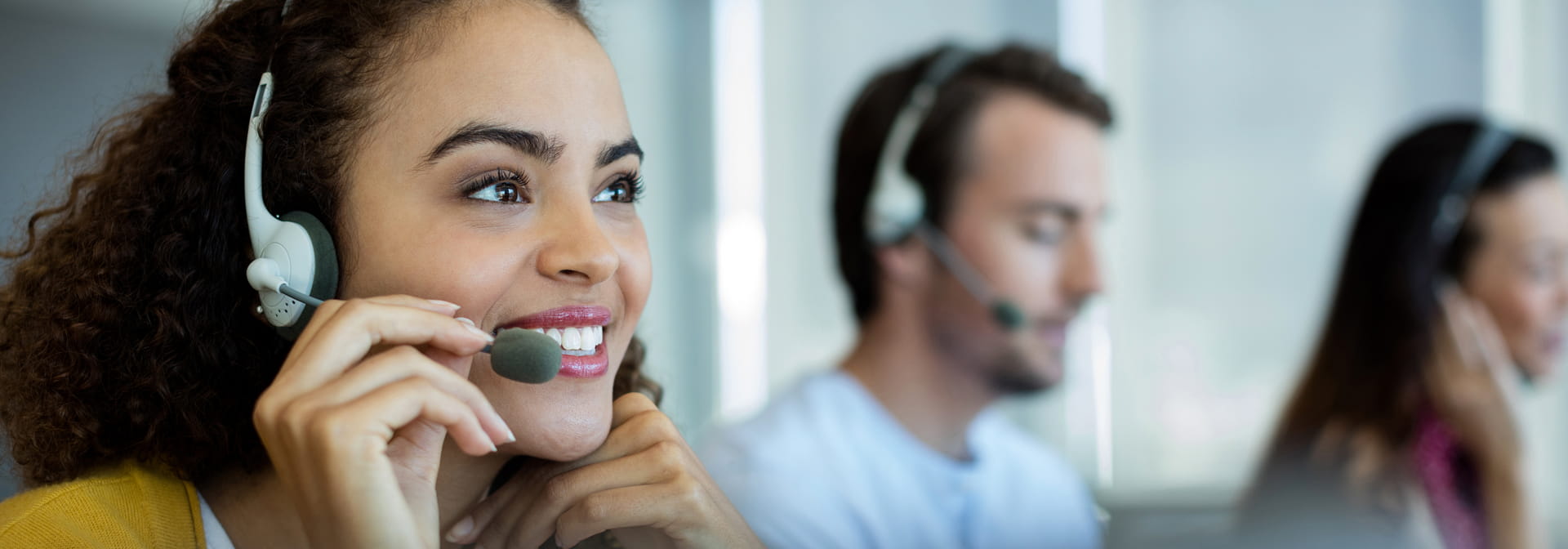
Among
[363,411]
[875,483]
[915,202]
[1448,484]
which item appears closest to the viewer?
[363,411]

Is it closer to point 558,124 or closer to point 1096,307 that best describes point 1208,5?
point 1096,307

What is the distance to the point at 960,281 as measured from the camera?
1.41 meters

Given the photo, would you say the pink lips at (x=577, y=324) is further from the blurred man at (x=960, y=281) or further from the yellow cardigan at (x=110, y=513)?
the blurred man at (x=960, y=281)

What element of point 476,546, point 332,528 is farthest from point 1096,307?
point 332,528

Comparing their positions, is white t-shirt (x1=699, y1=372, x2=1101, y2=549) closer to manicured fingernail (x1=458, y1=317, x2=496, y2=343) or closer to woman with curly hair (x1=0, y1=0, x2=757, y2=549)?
woman with curly hair (x1=0, y1=0, x2=757, y2=549)

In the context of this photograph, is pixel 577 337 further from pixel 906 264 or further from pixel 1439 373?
pixel 1439 373

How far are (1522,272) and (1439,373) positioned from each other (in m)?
0.15

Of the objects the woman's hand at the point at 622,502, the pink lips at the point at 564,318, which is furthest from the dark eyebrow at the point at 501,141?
the woman's hand at the point at 622,502

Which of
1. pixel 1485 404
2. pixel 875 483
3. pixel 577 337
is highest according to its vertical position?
pixel 577 337

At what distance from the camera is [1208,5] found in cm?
221

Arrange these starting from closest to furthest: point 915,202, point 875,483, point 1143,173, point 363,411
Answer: point 363,411
point 875,483
point 915,202
point 1143,173

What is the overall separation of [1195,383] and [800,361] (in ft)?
2.75

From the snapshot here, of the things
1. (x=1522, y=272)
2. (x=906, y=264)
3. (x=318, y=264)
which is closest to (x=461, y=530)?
(x=318, y=264)

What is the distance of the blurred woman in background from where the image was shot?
3.74ft
